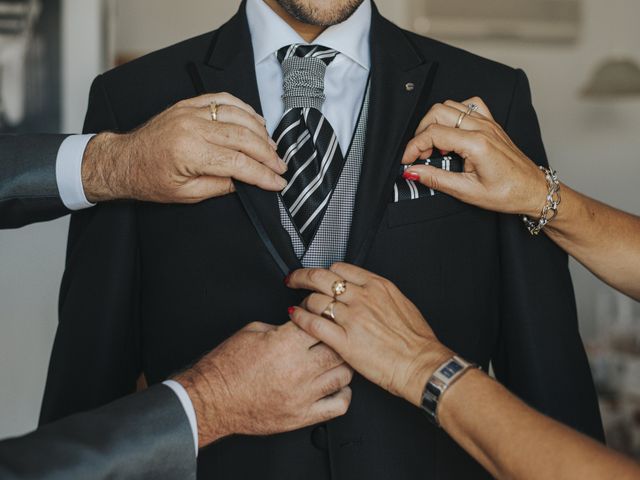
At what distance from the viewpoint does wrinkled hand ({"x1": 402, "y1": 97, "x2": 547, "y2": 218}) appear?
46.2 inches

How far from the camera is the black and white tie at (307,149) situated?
1241 millimetres

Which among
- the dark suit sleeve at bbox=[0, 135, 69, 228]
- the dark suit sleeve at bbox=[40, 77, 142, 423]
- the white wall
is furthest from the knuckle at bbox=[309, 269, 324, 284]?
the white wall

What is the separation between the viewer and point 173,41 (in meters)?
3.60

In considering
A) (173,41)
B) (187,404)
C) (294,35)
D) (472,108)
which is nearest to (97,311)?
(187,404)

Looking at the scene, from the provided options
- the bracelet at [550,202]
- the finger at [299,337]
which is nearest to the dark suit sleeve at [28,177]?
the finger at [299,337]

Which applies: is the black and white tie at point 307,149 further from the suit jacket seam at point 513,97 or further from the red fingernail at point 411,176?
the suit jacket seam at point 513,97

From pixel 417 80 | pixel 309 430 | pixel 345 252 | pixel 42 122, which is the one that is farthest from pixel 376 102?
pixel 42 122

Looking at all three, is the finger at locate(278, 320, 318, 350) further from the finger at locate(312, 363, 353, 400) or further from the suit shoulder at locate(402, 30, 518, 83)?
the suit shoulder at locate(402, 30, 518, 83)

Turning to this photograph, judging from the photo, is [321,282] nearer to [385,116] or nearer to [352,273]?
[352,273]

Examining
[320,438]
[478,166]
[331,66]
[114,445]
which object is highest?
[331,66]

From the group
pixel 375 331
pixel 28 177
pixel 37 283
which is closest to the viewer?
pixel 375 331

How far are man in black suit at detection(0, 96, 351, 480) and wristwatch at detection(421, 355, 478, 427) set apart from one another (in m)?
0.15

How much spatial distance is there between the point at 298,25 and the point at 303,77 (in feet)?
0.44

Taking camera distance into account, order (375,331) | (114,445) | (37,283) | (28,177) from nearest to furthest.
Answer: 1. (114,445)
2. (375,331)
3. (28,177)
4. (37,283)
